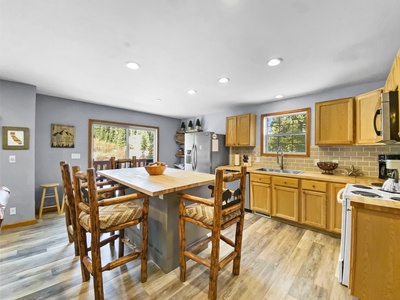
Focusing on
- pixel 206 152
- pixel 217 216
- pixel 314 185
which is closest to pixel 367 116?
pixel 314 185

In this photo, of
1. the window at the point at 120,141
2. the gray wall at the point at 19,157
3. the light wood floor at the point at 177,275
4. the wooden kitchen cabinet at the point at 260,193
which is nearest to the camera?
the light wood floor at the point at 177,275

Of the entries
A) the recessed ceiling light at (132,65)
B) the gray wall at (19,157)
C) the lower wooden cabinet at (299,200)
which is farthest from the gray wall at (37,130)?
the lower wooden cabinet at (299,200)

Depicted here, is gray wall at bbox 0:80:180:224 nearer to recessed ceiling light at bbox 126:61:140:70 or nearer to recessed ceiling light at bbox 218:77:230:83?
recessed ceiling light at bbox 126:61:140:70

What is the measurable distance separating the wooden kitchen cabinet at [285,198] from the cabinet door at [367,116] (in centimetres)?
111

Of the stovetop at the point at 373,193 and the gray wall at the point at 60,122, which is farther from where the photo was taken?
the gray wall at the point at 60,122

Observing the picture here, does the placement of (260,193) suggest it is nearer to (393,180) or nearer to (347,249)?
(347,249)

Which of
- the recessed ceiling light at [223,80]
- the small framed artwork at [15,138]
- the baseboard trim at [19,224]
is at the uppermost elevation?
the recessed ceiling light at [223,80]

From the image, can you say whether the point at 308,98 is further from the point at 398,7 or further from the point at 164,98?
the point at 164,98

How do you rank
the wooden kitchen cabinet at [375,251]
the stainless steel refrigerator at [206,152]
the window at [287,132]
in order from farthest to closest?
the stainless steel refrigerator at [206,152] < the window at [287,132] < the wooden kitchen cabinet at [375,251]

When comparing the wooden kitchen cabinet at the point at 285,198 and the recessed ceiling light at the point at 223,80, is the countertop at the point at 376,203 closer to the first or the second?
the wooden kitchen cabinet at the point at 285,198

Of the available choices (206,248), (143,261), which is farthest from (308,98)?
(143,261)

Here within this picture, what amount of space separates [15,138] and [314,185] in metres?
4.98

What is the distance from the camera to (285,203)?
3096mm

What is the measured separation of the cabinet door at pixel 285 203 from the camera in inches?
117
